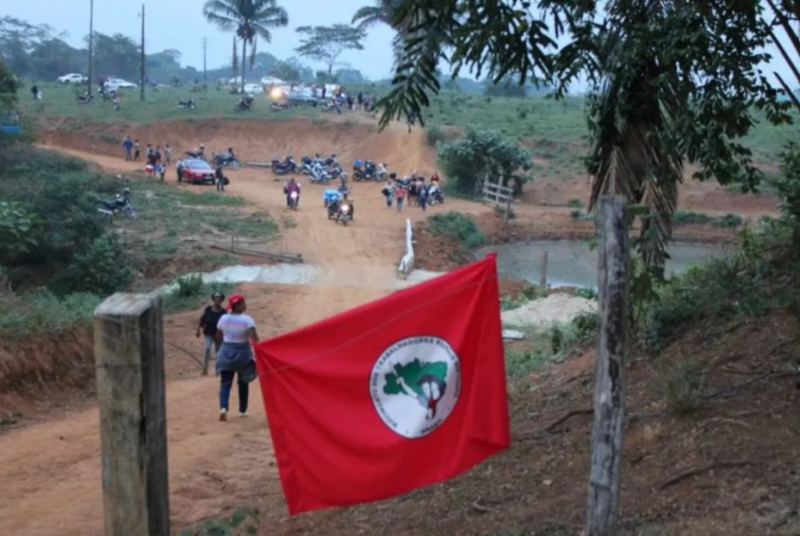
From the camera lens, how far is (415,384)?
4820 millimetres

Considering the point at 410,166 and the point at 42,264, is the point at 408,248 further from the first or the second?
the point at 410,166

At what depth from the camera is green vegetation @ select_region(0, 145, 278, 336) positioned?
14398mm

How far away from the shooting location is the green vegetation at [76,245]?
1440 cm

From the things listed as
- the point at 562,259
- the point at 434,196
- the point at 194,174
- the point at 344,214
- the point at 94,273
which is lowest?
the point at 562,259

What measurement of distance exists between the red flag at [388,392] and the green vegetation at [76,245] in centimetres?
856

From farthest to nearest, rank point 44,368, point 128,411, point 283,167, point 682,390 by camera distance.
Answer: point 283,167 < point 44,368 < point 682,390 < point 128,411

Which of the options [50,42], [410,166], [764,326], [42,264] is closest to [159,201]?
[42,264]

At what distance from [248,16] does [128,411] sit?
7101cm

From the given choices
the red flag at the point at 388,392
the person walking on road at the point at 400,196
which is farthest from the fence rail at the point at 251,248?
the red flag at the point at 388,392

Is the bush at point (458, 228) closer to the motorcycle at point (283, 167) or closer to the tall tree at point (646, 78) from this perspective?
the motorcycle at point (283, 167)

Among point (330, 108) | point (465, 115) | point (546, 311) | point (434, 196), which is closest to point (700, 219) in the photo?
point (434, 196)

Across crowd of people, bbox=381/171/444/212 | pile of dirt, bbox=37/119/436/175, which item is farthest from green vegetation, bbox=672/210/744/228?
pile of dirt, bbox=37/119/436/175

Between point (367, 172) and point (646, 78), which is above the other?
point (646, 78)

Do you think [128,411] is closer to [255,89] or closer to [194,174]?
[194,174]
